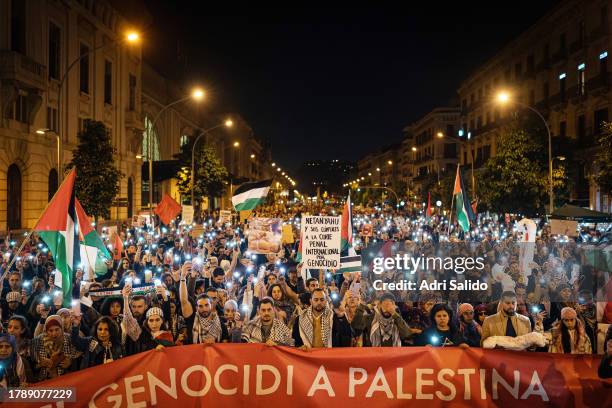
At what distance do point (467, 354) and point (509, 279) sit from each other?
18.3 feet

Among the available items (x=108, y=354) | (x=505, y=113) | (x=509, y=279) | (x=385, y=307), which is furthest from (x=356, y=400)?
(x=505, y=113)

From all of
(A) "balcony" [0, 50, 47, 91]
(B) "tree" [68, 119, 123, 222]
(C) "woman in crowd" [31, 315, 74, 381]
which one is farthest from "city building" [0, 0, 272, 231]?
(C) "woman in crowd" [31, 315, 74, 381]

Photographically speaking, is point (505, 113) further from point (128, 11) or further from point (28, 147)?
point (28, 147)

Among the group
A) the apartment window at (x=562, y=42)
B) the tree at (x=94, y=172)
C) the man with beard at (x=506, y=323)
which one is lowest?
the man with beard at (x=506, y=323)

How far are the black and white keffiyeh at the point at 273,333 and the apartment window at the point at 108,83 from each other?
33.2 meters

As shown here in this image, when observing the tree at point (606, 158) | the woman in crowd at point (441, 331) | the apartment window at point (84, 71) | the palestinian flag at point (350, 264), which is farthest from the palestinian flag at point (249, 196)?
the apartment window at point (84, 71)

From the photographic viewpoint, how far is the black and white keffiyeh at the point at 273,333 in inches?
293

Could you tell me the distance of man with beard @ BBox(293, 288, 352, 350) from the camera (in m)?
7.57

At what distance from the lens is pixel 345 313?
8414mm

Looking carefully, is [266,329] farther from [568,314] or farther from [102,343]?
[568,314]

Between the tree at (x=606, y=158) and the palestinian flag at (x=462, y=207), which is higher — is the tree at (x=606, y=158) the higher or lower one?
the higher one

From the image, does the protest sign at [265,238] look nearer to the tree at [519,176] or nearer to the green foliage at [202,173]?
the tree at [519,176]

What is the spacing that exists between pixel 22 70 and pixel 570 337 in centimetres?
2355

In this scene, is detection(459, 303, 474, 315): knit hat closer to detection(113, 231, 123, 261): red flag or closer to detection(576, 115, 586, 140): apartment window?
detection(113, 231, 123, 261): red flag
